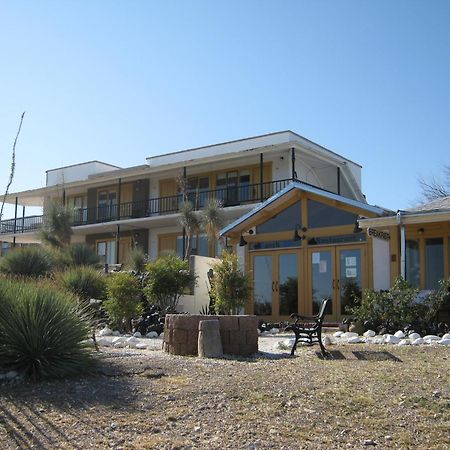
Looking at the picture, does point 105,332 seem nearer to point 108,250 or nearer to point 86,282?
point 86,282

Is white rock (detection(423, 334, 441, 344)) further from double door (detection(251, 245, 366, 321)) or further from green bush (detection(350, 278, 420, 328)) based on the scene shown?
double door (detection(251, 245, 366, 321))

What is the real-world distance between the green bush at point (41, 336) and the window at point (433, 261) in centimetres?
1062

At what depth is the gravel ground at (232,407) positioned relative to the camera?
5.30 metres

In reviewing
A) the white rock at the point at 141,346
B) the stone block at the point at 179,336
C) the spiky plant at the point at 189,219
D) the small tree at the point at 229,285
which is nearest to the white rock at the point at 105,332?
the white rock at the point at 141,346

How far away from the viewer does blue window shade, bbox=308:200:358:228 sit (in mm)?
17344

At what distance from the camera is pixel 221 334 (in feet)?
32.7

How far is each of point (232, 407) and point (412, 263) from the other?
1123 cm

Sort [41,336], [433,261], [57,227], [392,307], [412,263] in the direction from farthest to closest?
[57,227], [412,263], [433,261], [392,307], [41,336]

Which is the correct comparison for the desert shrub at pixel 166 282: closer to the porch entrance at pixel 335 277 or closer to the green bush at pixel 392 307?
the porch entrance at pixel 335 277

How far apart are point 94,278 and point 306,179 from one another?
13.9 m

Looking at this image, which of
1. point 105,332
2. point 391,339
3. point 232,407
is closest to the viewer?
point 232,407

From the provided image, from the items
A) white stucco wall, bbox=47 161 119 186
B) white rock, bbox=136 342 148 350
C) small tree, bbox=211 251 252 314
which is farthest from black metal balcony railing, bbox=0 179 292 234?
white rock, bbox=136 342 148 350

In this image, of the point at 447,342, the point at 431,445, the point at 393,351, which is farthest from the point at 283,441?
the point at 447,342

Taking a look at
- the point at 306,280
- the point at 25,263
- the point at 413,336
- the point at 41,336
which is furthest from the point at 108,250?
the point at 41,336
